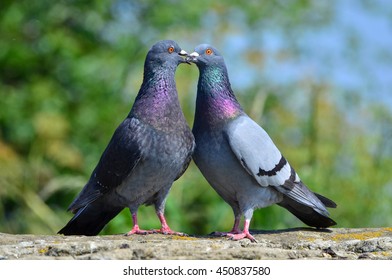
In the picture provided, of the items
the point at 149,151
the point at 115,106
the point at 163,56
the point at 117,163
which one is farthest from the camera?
the point at 115,106

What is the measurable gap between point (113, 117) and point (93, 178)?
5596 mm

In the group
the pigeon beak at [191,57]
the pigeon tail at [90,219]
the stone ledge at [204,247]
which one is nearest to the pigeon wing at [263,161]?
the stone ledge at [204,247]

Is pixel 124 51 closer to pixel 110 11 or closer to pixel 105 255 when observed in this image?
pixel 110 11

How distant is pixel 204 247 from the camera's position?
183 inches

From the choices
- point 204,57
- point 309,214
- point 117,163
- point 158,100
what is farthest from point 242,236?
point 204,57

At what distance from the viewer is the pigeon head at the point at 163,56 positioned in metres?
5.36

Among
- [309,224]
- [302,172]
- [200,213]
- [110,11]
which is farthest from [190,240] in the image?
[110,11]

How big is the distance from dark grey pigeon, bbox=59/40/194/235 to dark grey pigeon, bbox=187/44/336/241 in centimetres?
14

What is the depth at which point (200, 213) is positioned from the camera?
348 inches

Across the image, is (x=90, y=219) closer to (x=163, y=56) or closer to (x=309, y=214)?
(x=163, y=56)

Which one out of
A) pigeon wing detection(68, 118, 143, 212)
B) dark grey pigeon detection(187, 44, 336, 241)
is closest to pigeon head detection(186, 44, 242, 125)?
dark grey pigeon detection(187, 44, 336, 241)

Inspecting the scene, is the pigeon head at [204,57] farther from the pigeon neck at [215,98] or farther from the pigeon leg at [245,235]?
the pigeon leg at [245,235]

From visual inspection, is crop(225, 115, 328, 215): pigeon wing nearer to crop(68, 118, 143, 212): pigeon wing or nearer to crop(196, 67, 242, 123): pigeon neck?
crop(196, 67, 242, 123): pigeon neck

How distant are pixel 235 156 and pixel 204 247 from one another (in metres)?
0.80
